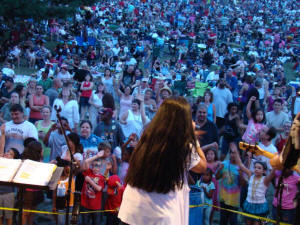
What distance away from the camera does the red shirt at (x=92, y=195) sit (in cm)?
451

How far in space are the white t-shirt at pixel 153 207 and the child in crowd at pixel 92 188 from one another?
2.42 m

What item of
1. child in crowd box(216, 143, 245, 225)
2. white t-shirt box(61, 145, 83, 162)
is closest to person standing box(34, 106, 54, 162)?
white t-shirt box(61, 145, 83, 162)

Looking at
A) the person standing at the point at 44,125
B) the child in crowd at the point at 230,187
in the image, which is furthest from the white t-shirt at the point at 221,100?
the person standing at the point at 44,125

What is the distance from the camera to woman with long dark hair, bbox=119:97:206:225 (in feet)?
6.72

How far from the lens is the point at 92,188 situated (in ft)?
14.8

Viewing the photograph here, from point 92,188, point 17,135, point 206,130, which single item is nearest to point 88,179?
point 92,188

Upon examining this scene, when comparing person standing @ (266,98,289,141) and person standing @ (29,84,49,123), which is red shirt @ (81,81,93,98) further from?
person standing @ (266,98,289,141)

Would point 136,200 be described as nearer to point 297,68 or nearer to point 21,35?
point 21,35

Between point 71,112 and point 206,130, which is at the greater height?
point 71,112

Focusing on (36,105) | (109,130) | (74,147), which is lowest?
(74,147)

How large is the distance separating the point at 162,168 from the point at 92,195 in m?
2.64

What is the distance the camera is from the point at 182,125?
6.75 feet

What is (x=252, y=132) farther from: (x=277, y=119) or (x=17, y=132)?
(x=17, y=132)

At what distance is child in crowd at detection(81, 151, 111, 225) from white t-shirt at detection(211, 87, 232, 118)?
365 centimetres
